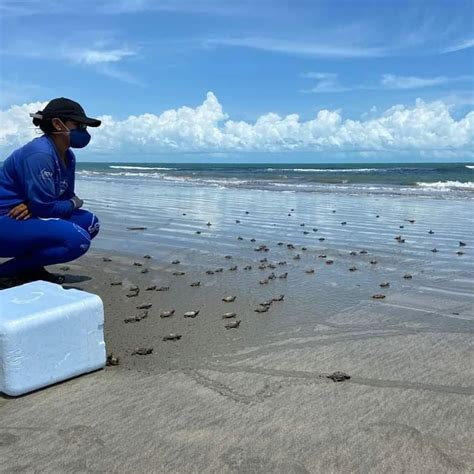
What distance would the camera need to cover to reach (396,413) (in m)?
3.07

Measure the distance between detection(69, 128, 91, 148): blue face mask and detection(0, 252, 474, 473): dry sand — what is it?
1.59 m

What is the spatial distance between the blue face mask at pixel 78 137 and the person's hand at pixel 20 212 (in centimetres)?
72

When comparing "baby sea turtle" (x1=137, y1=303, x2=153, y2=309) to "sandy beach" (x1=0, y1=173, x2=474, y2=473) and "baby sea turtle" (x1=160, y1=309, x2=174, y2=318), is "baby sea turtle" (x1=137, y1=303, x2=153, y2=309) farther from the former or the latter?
"baby sea turtle" (x1=160, y1=309, x2=174, y2=318)

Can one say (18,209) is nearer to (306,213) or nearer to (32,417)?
(32,417)

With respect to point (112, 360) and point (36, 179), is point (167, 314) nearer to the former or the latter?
point (112, 360)

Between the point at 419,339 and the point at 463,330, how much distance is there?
0.51 m

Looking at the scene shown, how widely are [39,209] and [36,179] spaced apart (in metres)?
0.35

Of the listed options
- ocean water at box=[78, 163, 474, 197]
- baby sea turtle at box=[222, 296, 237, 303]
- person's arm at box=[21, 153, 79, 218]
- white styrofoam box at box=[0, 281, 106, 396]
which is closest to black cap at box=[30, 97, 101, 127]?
person's arm at box=[21, 153, 79, 218]

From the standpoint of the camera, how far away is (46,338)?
129 inches

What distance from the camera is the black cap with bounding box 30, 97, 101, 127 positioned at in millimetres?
5016

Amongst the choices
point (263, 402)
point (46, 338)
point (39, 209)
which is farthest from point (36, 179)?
point (263, 402)

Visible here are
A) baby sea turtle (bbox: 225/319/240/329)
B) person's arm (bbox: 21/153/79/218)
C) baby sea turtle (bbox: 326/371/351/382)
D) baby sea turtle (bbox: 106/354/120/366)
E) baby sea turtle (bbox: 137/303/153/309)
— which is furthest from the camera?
baby sea turtle (bbox: 137/303/153/309)

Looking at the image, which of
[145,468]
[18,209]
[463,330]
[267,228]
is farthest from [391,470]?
[267,228]

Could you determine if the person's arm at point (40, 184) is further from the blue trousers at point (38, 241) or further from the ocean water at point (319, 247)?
the ocean water at point (319, 247)
